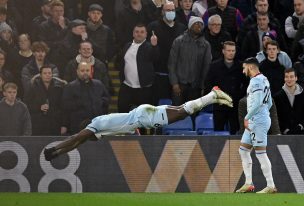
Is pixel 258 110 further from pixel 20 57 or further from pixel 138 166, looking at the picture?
pixel 20 57

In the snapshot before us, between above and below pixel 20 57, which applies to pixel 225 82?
below

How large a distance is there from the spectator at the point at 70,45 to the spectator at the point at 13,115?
5.81ft

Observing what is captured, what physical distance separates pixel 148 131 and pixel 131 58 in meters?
1.73

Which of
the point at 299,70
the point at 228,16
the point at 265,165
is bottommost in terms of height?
the point at 265,165

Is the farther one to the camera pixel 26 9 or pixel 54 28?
pixel 26 9

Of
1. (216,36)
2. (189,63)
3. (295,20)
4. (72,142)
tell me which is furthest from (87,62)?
(295,20)

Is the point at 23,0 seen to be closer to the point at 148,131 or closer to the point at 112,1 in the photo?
the point at 112,1

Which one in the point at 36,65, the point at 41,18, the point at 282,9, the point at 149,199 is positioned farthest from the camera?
the point at 282,9

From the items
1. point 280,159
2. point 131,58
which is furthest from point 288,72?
Answer: point 131,58

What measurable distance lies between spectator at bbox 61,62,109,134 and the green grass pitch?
8.90ft

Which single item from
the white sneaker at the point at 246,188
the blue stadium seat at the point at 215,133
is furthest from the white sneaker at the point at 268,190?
the blue stadium seat at the point at 215,133

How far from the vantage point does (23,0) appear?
21266 mm

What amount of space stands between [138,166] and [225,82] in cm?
266

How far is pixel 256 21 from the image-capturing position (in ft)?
65.6
